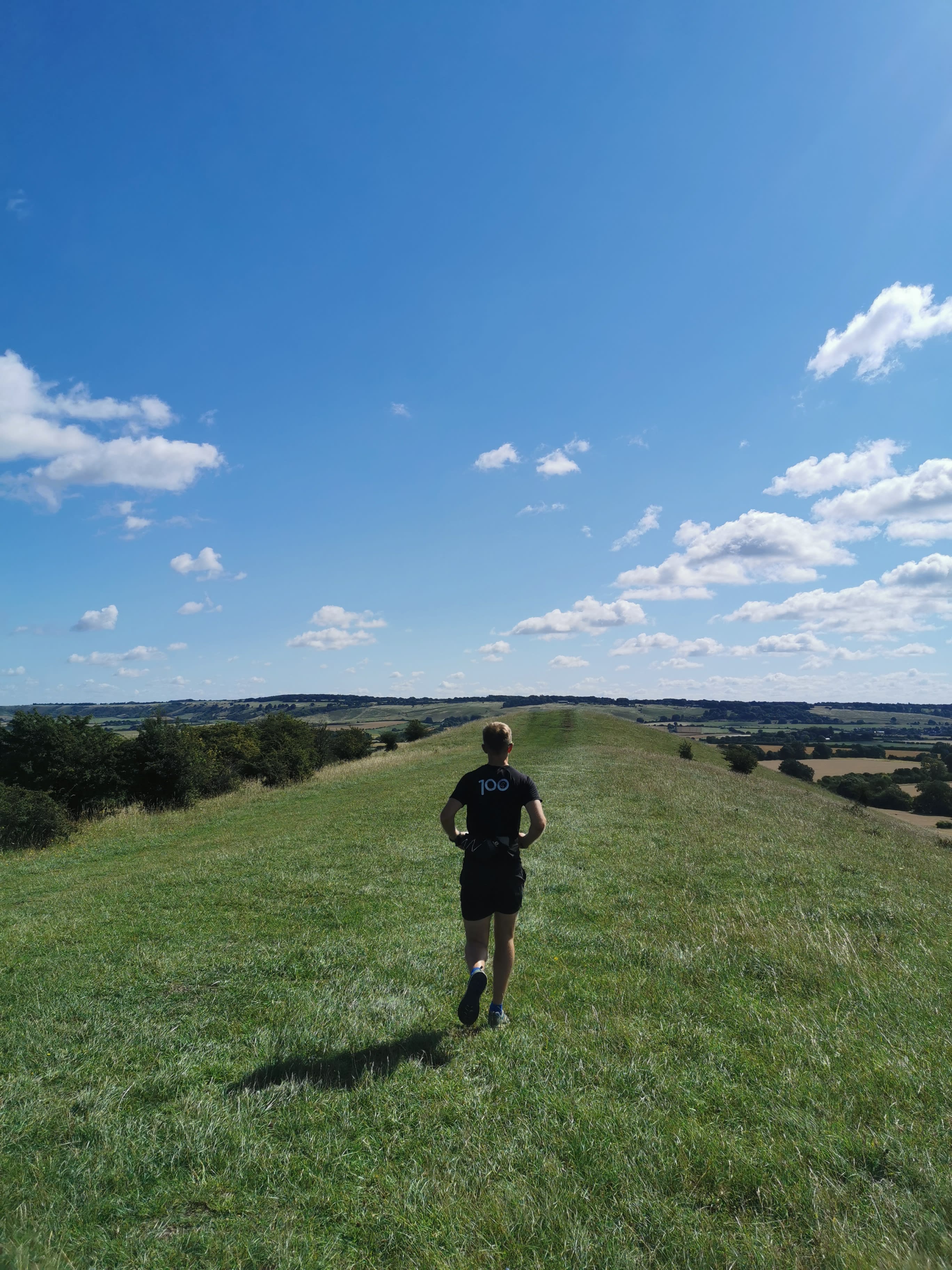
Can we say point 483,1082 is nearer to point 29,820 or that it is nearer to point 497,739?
point 497,739

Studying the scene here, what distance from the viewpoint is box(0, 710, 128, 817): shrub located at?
3438 cm

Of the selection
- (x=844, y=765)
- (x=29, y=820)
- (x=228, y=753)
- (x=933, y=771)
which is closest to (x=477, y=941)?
(x=29, y=820)

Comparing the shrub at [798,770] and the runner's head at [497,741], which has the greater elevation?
the runner's head at [497,741]

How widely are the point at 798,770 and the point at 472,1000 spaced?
278 ft

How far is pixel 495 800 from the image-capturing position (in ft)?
20.1

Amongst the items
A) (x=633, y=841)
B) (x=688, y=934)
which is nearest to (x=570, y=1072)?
(x=688, y=934)

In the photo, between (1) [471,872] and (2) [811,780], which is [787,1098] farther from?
(2) [811,780]

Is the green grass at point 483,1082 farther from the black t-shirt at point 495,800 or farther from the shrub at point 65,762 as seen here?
the shrub at point 65,762

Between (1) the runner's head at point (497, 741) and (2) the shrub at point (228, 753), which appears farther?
(2) the shrub at point (228, 753)

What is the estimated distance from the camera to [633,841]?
53.8 ft

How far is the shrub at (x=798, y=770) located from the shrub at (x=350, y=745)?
177 ft

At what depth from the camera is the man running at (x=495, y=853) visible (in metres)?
6.09

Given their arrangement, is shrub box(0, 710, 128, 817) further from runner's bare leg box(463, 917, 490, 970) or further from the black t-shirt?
the black t-shirt

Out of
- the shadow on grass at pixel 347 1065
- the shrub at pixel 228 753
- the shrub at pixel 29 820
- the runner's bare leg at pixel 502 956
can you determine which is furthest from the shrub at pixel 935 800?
the shrub at pixel 29 820
